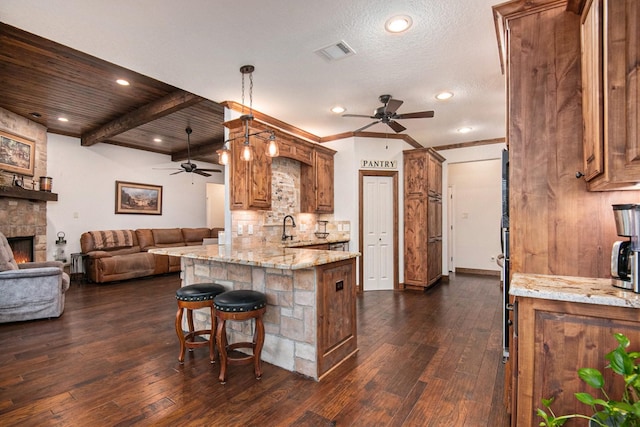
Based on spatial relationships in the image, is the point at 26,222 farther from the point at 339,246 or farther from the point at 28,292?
the point at 339,246

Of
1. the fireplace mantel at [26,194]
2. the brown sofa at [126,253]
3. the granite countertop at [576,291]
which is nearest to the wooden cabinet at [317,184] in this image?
the brown sofa at [126,253]

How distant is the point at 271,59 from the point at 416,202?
142 inches

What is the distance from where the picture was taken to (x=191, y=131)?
19.7ft

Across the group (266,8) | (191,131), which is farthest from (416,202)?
(191,131)

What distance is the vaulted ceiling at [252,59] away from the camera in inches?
88.8

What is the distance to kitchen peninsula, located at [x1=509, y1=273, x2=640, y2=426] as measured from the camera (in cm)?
122

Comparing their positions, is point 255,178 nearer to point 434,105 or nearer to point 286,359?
point 286,359

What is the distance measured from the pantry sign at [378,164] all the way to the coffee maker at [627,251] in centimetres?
420

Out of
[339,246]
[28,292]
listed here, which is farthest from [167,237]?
[339,246]

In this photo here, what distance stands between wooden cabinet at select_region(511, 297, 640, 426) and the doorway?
396cm

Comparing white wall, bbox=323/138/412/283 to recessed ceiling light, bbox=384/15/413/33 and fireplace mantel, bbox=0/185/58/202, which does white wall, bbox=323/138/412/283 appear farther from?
fireplace mantel, bbox=0/185/58/202

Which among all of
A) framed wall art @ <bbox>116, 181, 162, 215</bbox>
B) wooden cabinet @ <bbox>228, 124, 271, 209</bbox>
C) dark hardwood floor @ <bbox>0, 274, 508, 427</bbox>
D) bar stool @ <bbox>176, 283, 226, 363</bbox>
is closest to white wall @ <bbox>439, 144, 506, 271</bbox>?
dark hardwood floor @ <bbox>0, 274, 508, 427</bbox>

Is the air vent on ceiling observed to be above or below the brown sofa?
above

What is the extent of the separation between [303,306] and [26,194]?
557 centimetres
